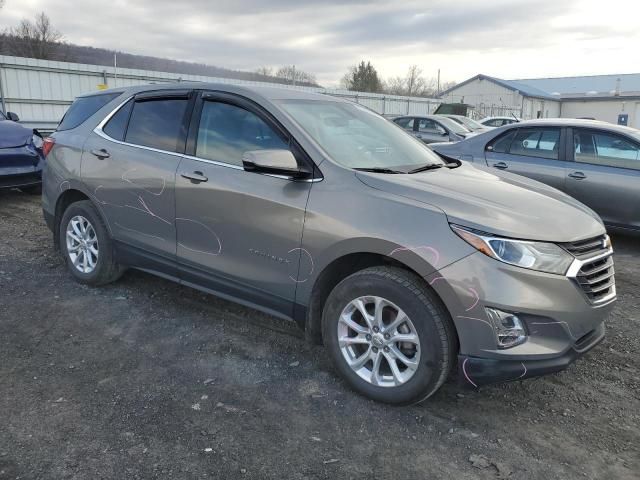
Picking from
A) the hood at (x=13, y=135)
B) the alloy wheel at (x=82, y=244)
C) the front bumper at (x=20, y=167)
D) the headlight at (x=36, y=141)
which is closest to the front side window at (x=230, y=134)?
the alloy wheel at (x=82, y=244)

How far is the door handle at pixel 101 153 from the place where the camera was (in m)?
4.30

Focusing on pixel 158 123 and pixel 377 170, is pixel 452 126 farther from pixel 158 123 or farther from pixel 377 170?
pixel 377 170

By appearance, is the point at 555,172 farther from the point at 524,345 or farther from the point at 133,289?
the point at 133,289

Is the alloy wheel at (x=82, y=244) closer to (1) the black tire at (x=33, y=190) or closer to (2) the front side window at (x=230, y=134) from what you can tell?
(2) the front side window at (x=230, y=134)

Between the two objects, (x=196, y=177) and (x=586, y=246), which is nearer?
(x=586, y=246)

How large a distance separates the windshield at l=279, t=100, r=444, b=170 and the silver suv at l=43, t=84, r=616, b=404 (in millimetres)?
16

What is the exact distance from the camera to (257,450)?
8.57 feet

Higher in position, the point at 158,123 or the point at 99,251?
the point at 158,123

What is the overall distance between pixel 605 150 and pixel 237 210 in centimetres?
504


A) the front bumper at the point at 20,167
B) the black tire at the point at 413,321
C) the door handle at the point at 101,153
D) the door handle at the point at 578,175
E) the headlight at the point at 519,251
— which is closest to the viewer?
the headlight at the point at 519,251

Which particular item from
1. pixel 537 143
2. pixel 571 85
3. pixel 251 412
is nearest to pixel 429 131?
pixel 537 143

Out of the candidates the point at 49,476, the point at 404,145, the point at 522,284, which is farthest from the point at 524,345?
the point at 49,476

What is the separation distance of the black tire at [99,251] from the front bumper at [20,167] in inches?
146

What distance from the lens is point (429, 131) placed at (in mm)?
14930
